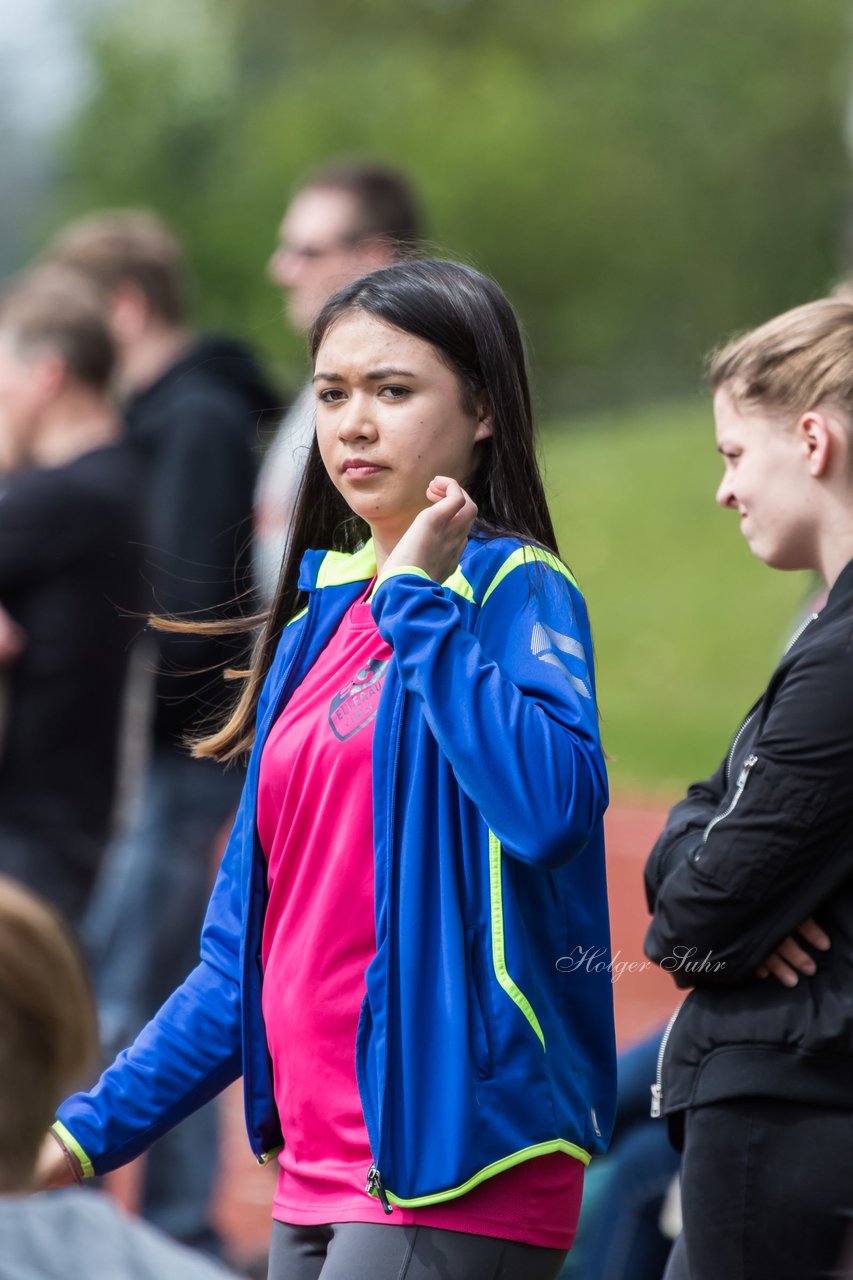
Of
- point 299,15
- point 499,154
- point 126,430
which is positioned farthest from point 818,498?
point 299,15

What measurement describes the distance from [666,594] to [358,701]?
1906 centimetres

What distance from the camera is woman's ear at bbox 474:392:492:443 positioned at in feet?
8.73

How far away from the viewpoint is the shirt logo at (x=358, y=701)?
8.35 feet

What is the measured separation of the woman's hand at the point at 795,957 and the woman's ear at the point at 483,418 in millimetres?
851

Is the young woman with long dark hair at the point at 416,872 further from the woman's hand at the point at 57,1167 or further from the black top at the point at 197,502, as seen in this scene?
the black top at the point at 197,502

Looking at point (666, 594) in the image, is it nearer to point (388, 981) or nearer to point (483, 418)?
point (483, 418)

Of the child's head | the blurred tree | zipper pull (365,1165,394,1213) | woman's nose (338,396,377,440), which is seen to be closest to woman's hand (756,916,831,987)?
zipper pull (365,1165,394,1213)

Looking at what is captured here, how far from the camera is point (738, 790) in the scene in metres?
2.71

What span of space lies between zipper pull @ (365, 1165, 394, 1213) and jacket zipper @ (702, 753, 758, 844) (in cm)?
71

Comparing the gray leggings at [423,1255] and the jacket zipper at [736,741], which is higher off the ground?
the jacket zipper at [736,741]

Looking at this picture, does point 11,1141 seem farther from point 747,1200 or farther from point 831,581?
point 831,581

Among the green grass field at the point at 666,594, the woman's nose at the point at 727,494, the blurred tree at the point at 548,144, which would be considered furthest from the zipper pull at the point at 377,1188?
the blurred tree at the point at 548,144

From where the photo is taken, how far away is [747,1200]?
2.64 metres

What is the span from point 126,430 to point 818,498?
3.38 meters
